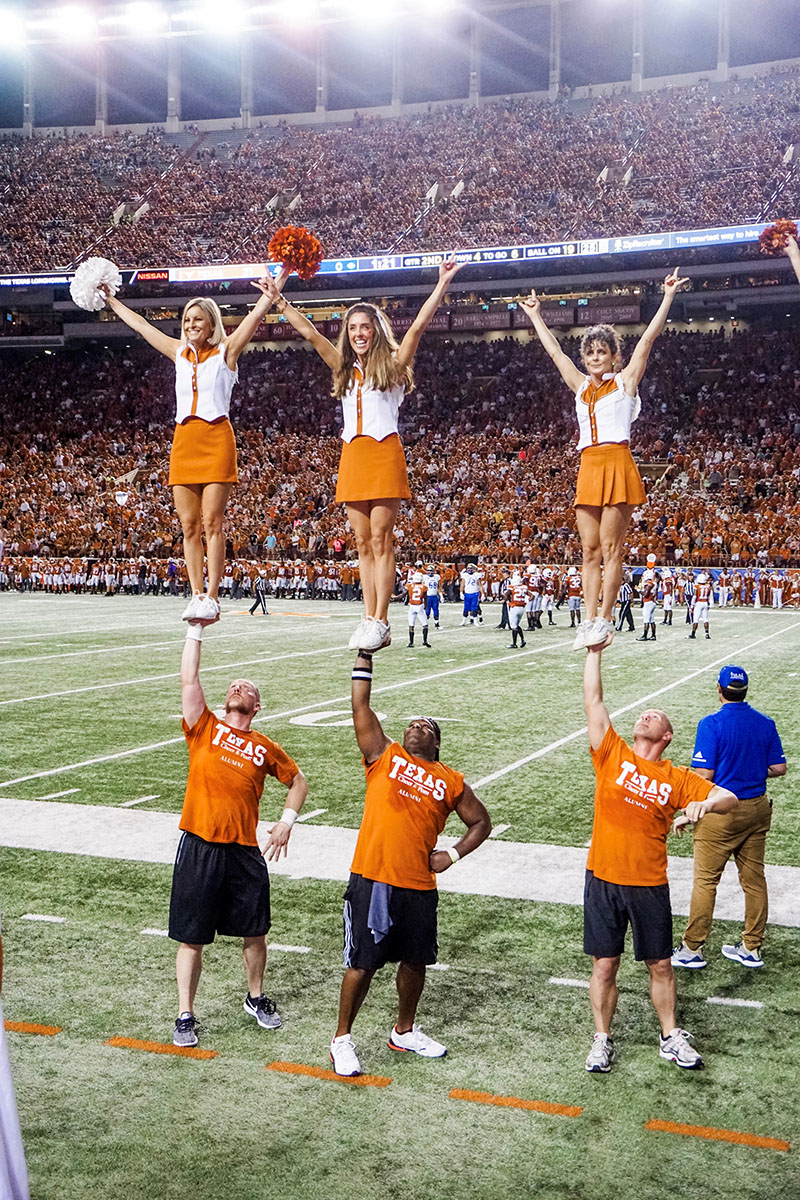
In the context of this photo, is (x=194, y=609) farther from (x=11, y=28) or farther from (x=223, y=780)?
(x=11, y=28)

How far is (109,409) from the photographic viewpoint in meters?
55.2

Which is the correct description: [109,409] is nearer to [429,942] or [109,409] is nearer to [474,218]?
[474,218]

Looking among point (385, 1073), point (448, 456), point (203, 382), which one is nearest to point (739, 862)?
point (385, 1073)

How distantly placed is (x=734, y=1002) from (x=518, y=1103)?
6.04 ft

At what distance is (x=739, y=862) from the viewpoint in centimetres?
727

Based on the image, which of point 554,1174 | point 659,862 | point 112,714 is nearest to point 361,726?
point 659,862

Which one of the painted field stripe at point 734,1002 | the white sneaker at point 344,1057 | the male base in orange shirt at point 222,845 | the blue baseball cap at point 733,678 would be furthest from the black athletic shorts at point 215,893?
the blue baseball cap at point 733,678

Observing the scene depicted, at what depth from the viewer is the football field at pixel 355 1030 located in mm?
4664

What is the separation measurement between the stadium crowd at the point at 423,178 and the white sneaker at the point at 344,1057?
1759 inches

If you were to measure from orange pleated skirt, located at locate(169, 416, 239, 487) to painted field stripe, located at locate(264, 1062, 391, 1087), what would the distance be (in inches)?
108

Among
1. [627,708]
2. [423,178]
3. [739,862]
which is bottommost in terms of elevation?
[627,708]

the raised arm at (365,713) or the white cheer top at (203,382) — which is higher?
the white cheer top at (203,382)

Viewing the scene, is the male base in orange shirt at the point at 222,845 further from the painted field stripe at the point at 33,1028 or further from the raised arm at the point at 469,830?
the raised arm at the point at 469,830

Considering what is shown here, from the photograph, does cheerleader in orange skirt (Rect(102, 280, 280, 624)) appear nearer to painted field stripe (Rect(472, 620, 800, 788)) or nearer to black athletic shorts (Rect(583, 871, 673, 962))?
black athletic shorts (Rect(583, 871, 673, 962))
